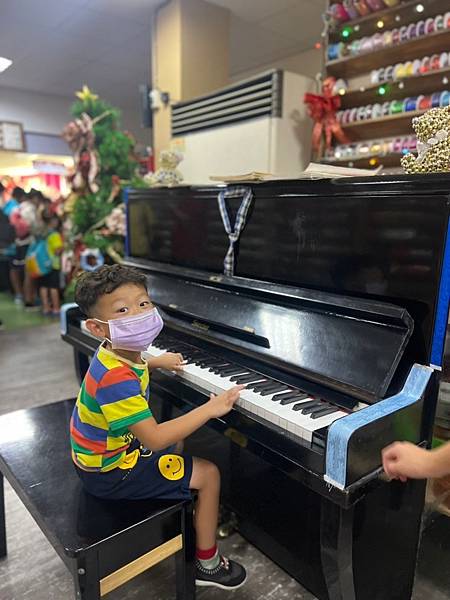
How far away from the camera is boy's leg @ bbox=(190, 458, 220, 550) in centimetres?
129

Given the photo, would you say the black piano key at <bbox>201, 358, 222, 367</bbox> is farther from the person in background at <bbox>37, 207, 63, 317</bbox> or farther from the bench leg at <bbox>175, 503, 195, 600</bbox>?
the person in background at <bbox>37, 207, 63, 317</bbox>

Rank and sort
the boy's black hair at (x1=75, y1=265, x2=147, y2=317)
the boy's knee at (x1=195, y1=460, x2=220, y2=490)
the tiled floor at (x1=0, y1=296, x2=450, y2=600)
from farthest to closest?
the tiled floor at (x1=0, y1=296, x2=450, y2=600) → the boy's knee at (x1=195, y1=460, x2=220, y2=490) → the boy's black hair at (x1=75, y1=265, x2=147, y2=317)

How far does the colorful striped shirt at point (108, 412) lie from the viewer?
3.67ft

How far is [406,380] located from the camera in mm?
1163

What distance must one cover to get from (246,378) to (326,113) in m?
2.31

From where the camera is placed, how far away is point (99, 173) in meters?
3.54

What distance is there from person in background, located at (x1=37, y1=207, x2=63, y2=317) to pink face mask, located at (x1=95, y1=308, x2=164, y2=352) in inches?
176

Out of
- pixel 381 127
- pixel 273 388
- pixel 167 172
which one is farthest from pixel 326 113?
pixel 273 388

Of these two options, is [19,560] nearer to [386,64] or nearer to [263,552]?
[263,552]

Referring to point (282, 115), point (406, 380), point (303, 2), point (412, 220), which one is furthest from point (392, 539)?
point (303, 2)

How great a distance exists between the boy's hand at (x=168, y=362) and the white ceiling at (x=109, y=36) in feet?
11.7

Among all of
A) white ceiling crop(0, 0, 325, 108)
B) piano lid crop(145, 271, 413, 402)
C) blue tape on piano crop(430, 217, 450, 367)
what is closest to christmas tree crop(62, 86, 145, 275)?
white ceiling crop(0, 0, 325, 108)

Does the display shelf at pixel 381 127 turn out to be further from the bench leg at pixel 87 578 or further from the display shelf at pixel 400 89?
the bench leg at pixel 87 578

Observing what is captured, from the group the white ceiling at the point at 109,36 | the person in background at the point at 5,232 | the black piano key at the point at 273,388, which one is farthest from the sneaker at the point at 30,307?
the black piano key at the point at 273,388
